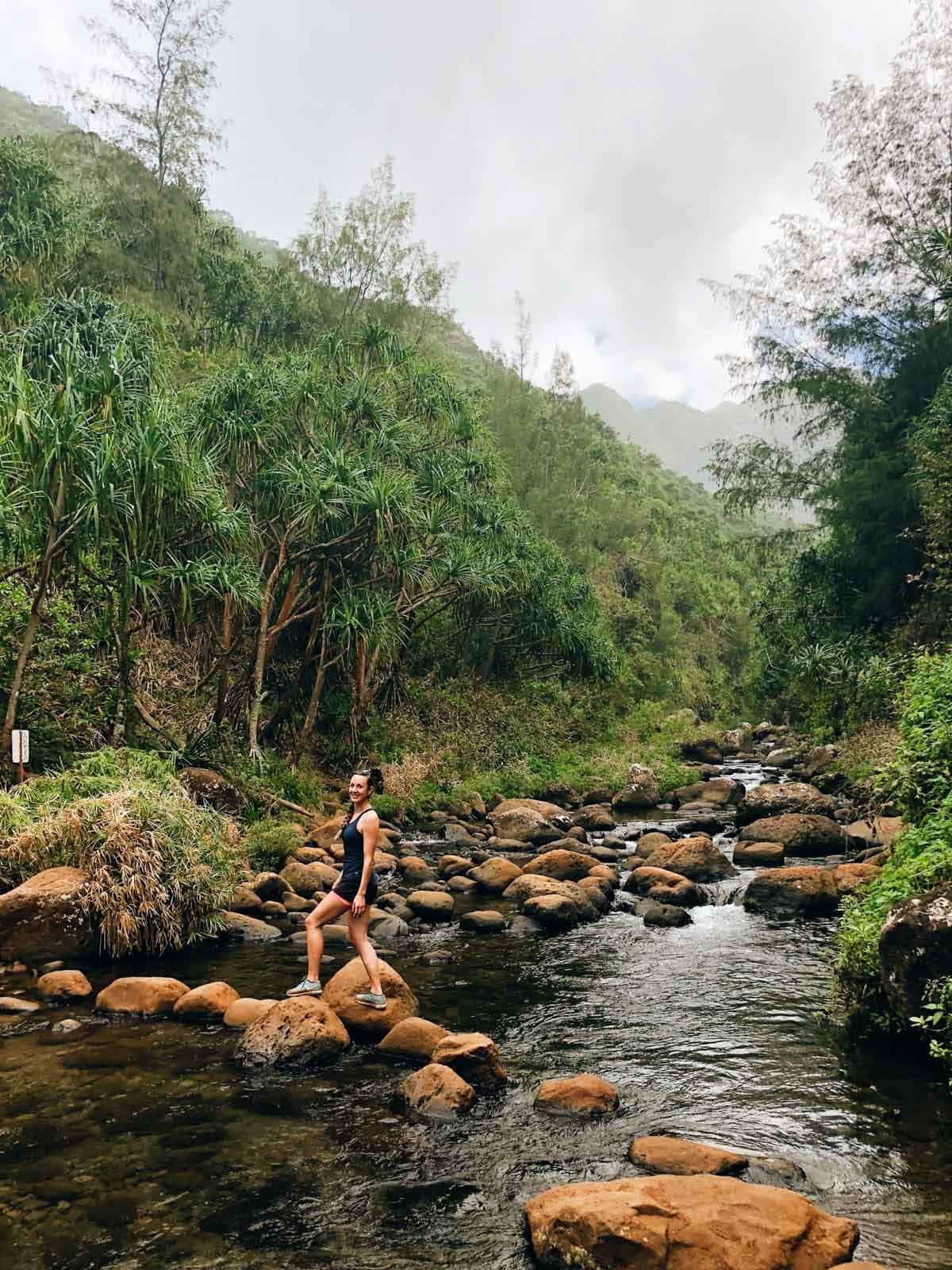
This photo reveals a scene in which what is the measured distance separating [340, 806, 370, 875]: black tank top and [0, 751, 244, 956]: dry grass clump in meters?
2.42

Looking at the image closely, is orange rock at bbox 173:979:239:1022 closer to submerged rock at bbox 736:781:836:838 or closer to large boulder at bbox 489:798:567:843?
large boulder at bbox 489:798:567:843

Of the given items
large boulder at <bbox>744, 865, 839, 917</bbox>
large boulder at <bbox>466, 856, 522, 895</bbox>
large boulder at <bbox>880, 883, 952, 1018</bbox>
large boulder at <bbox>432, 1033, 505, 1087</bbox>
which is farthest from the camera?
large boulder at <bbox>466, 856, 522, 895</bbox>

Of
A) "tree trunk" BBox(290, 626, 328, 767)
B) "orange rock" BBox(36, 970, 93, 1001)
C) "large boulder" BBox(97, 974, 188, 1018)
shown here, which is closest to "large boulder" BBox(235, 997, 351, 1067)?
"large boulder" BBox(97, 974, 188, 1018)

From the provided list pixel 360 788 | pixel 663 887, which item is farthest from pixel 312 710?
pixel 360 788

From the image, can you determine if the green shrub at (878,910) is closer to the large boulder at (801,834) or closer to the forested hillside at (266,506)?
the large boulder at (801,834)

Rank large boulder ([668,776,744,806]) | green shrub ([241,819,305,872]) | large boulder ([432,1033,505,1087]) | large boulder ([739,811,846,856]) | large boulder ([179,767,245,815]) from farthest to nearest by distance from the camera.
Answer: large boulder ([668,776,744,806]) < large boulder ([739,811,846,856]) < large boulder ([179,767,245,815]) < green shrub ([241,819,305,872]) < large boulder ([432,1033,505,1087])

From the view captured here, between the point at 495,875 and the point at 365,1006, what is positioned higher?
the point at 365,1006

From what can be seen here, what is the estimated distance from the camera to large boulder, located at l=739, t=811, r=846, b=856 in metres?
12.2

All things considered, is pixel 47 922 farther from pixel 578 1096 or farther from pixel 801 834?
pixel 801 834

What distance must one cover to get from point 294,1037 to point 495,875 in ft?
18.3

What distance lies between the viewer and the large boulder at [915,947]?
511cm

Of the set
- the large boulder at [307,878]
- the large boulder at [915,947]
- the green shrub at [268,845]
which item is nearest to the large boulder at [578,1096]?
the large boulder at [915,947]

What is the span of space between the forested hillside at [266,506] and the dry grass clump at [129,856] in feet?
8.83

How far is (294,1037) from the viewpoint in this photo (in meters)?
5.57
